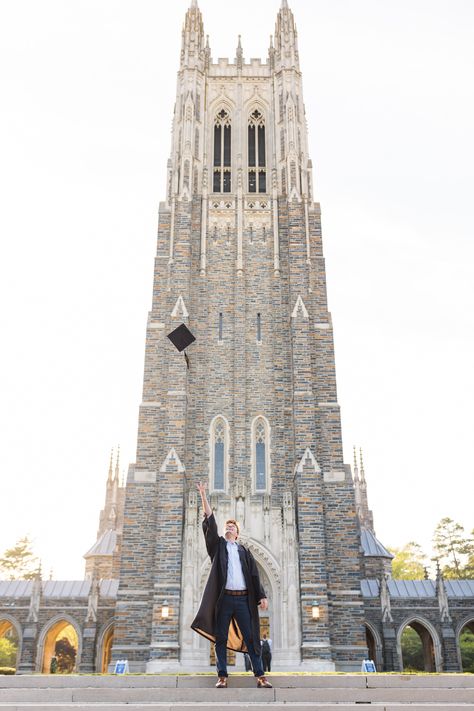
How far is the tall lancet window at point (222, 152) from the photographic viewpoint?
91.9 ft

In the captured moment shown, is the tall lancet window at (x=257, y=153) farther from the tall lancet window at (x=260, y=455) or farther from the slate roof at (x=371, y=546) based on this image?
the slate roof at (x=371, y=546)

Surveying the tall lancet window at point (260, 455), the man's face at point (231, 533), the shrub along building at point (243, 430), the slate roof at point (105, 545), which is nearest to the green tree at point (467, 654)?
the shrub along building at point (243, 430)

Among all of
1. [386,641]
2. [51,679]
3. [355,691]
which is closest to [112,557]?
[386,641]

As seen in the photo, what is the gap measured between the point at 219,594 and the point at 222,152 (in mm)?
23989

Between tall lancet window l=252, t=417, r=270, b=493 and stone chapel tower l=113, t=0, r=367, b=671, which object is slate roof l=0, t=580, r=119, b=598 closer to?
stone chapel tower l=113, t=0, r=367, b=671

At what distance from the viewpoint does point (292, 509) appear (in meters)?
21.4

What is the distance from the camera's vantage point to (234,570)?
754cm

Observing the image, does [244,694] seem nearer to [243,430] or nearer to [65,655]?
[243,430]

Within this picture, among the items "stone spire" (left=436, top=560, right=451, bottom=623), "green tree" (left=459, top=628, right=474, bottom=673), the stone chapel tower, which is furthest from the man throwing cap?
"green tree" (left=459, top=628, right=474, bottom=673)

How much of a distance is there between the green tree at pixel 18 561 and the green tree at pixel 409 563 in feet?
95.0

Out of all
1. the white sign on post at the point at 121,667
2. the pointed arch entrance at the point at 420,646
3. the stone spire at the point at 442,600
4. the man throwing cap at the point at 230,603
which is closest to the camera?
the man throwing cap at the point at 230,603

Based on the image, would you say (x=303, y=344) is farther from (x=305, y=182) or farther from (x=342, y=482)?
(x=305, y=182)

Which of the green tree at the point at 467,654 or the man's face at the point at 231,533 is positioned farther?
the green tree at the point at 467,654

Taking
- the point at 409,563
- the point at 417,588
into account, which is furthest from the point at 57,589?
the point at 409,563
